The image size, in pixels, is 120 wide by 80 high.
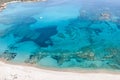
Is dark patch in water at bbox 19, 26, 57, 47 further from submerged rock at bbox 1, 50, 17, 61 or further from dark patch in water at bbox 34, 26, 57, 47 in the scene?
submerged rock at bbox 1, 50, 17, 61

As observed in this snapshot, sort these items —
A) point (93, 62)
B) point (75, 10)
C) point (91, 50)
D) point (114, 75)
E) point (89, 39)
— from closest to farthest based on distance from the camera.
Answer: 1. point (114, 75)
2. point (93, 62)
3. point (91, 50)
4. point (89, 39)
5. point (75, 10)

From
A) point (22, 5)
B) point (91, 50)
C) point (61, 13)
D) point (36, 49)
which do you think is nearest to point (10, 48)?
point (36, 49)

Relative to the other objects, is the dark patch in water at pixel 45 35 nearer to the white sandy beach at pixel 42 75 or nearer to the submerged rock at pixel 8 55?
the submerged rock at pixel 8 55

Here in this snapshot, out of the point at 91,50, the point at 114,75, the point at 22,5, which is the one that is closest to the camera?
the point at 114,75

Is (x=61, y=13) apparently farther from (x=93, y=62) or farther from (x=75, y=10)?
(x=93, y=62)

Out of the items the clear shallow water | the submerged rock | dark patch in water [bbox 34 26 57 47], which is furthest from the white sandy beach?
dark patch in water [bbox 34 26 57 47]

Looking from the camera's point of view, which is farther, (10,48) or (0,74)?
(10,48)

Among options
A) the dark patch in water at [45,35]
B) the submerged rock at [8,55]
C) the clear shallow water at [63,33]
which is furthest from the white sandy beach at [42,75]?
the dark patch in water at [45,35]
